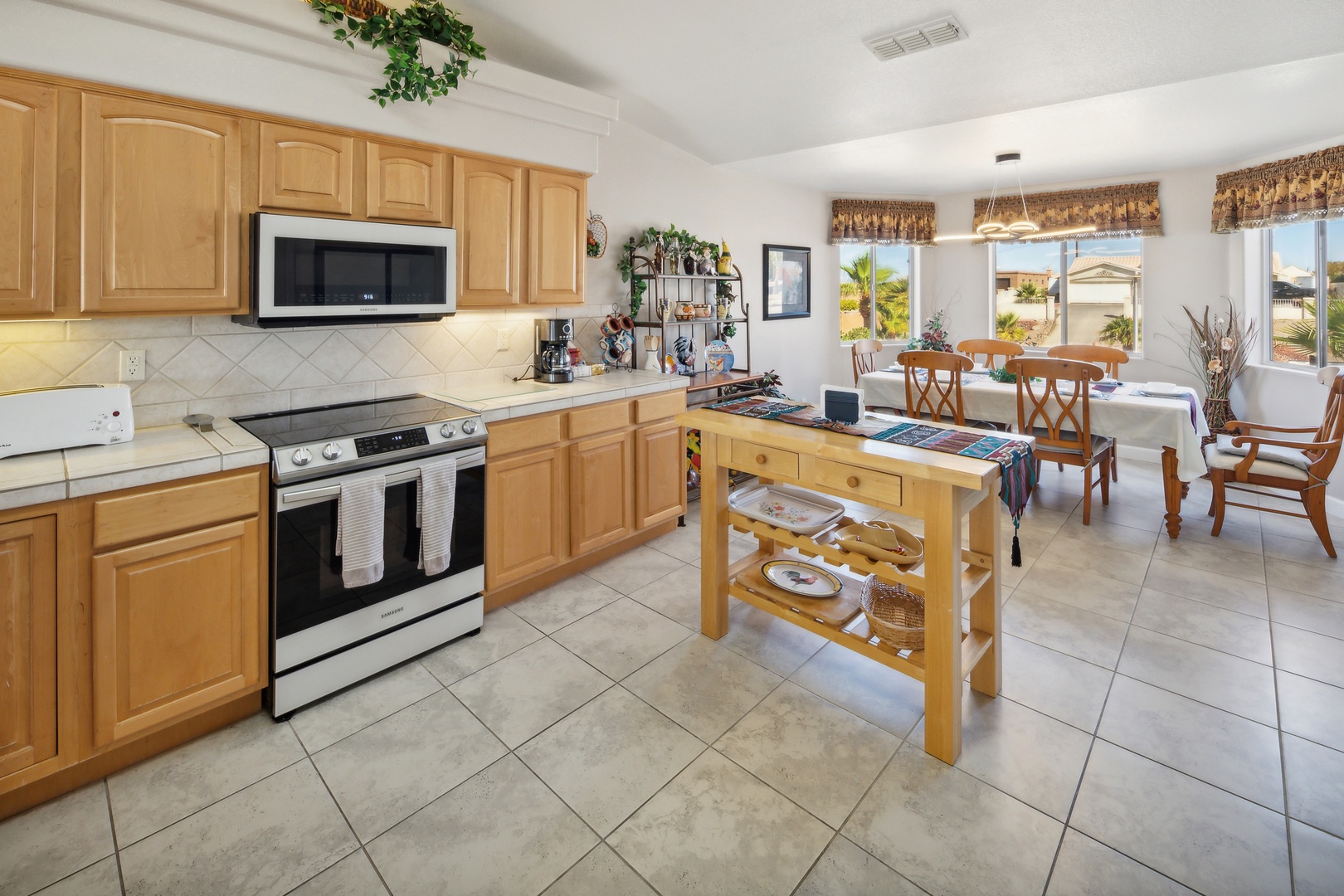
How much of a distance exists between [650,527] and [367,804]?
2.11 metres

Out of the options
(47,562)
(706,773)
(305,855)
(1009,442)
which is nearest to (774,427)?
(1009,442)

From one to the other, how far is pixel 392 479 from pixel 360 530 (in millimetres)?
208

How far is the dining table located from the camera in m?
3.75

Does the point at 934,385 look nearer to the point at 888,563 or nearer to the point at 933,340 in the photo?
the point at 933,340

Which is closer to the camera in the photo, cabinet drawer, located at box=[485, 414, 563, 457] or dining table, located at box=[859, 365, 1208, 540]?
cabinet drawer, located at box=[485, 414, 563, 457]

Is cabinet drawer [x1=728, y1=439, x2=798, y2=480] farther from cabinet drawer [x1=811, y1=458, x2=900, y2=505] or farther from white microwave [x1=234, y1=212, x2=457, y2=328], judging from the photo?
white microwave [x1=234, y1=212, x2=457, y2=328]

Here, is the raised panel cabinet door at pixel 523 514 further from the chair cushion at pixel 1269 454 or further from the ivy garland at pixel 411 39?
the chair cushion at pixel 1269 454

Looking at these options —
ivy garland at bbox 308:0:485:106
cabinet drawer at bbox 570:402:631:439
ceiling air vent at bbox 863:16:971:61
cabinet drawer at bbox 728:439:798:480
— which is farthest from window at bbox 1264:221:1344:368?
ivy garland at bbox 308:0:485:106

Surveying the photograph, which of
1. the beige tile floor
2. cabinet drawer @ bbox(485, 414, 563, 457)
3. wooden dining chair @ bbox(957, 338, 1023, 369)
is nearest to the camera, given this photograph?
the beige tile floor

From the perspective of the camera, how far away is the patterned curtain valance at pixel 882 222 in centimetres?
627

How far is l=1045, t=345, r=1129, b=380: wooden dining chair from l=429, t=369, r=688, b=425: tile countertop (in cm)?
368

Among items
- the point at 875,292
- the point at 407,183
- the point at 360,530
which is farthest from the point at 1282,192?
the point at 360,530

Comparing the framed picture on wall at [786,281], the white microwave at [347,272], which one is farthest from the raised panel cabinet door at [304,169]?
the framed picture on wall at [786,281]

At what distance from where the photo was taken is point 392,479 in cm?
235
